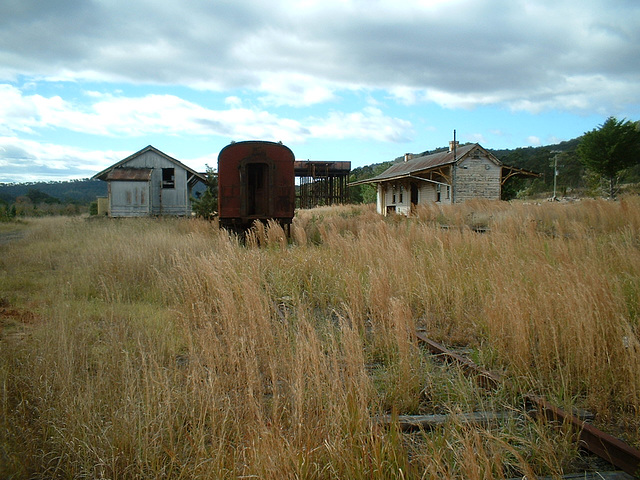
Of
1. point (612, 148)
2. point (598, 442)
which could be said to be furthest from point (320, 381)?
point (612, 148)

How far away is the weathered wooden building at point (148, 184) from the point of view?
3070cm

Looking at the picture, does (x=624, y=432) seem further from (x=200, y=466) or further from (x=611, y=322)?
(x=200, y=466)

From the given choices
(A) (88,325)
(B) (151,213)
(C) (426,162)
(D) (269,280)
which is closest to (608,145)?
(C) (426,162)

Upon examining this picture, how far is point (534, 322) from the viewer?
4215mm

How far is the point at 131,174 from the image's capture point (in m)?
31.0

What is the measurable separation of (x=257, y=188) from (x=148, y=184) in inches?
722

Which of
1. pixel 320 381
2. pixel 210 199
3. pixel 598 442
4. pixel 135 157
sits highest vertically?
pixel 135 157

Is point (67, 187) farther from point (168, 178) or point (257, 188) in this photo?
point (257, 188)

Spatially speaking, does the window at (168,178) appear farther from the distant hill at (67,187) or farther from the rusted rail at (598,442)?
the distant hill at (67,187)

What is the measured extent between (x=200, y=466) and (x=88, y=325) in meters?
3.43

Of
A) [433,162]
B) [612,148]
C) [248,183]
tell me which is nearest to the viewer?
[248,183]

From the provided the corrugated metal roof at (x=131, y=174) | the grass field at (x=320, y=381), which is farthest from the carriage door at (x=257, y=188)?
the corrugated metal roof at (x=131, y=174)

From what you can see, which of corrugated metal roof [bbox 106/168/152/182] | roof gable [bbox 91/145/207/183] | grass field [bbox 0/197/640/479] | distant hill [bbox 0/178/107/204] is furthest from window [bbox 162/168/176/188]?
distant hill [bbox 0/178/107/204]

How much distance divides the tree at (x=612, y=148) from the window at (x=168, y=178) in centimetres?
3942
